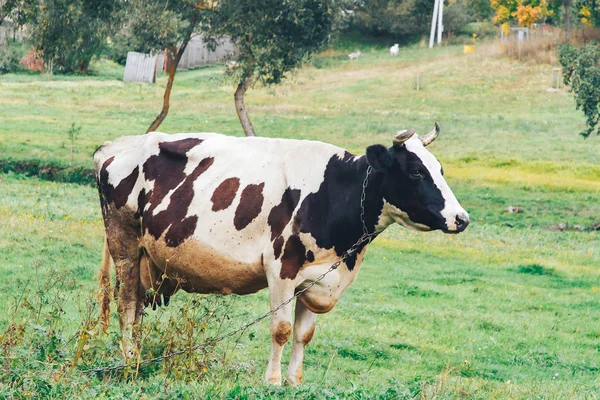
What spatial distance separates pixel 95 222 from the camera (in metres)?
20.0

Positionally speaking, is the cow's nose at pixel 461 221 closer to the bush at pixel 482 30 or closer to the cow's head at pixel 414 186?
the cow's head at pixel 414 186

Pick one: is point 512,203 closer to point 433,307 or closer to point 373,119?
point 433,307

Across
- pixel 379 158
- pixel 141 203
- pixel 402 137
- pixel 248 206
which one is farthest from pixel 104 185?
pixel 402 137

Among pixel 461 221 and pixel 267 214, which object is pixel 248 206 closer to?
pixel 267 214

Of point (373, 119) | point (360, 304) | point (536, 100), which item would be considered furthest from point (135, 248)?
point (536, 100)

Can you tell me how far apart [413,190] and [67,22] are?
21.8 meters

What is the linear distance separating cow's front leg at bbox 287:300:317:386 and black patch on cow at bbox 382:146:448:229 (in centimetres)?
143

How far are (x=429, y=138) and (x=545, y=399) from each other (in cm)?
271

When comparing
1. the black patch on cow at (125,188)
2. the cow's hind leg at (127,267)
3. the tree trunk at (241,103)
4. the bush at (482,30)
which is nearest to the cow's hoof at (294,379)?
the cow's hind leg at (127,267)

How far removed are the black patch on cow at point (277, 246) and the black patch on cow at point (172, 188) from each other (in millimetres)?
1046

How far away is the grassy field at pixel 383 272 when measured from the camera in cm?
866

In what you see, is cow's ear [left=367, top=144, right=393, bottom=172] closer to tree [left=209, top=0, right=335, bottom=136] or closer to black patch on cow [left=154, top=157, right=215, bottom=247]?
black patch on cow [left=154, top=157, right=215, bottom=247]

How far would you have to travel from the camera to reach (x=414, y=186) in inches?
352

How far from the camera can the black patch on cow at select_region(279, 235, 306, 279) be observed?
357 inches
